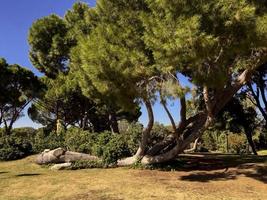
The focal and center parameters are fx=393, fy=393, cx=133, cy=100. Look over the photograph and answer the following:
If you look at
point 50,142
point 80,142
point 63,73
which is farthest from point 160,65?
point 63,73

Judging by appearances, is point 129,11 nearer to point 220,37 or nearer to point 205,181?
point 220,37

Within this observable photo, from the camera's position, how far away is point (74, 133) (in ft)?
75.9

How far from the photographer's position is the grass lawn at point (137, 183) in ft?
38.6

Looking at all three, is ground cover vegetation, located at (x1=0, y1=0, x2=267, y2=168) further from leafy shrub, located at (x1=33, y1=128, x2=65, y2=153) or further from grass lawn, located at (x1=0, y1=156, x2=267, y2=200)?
grass lawn, located at (x1=0, y1=156, x2=267, y2=200)

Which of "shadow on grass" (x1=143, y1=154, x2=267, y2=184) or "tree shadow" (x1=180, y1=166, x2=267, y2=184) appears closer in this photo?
"tree shadow" (x1=180, y1=166, x2=267, y2=184)

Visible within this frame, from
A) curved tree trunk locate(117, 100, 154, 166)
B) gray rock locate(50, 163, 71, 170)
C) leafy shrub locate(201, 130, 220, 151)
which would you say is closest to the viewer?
curved tree trunk locate(117, 100, 154, 166)

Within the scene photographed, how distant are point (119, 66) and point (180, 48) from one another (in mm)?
3130

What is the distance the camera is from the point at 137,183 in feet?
44.9

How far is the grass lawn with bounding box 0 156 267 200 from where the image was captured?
1177 centimetres

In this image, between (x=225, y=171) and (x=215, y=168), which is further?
(x=215, y=168)

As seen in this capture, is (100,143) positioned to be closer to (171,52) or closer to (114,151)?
(114,151)

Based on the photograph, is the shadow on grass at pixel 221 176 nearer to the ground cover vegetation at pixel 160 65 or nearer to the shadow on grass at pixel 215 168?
the shadow on grass at pixel 215 168

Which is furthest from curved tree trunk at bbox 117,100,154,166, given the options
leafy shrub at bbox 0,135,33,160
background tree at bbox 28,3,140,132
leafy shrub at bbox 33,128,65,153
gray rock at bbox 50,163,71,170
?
background tree at bbox 28,3,140,132

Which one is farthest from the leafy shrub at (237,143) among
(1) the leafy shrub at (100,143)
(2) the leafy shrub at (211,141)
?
(1) the leafy shrub at (100,143)
